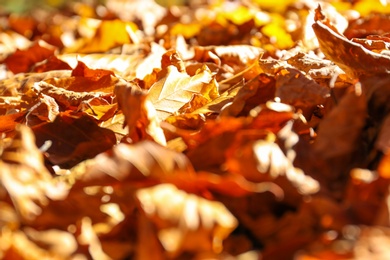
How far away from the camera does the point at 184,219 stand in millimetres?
808

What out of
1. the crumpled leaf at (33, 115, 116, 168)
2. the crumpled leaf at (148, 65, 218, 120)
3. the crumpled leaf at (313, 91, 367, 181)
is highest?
the crumpled leaf at (313, 91, 367, 181)

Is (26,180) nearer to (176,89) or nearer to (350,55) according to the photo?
(176,89)

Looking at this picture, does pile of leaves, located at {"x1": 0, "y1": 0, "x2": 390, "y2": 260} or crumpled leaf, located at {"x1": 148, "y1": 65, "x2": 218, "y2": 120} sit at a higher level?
pile of leaves, located at {"x1": 0, "y1": 0, "x2": 390, "y2": 260}

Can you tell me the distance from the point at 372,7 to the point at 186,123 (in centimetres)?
185

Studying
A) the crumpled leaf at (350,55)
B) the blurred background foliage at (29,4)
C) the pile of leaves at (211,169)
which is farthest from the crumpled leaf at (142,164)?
the blurred background foliage at (29,4)

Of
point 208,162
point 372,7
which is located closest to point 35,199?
point 208,162

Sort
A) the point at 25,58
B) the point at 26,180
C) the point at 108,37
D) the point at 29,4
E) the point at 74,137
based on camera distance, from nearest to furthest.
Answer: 1. the point at 26,180
2. the point at 74,137
3. the point at 25,58
4. the point at 108,37
5. the point at 29,4

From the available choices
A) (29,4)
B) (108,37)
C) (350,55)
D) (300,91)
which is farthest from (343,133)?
(29,4)

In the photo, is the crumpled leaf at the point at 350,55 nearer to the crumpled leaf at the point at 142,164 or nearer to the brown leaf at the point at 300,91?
the brown leaf at the point at 300,91

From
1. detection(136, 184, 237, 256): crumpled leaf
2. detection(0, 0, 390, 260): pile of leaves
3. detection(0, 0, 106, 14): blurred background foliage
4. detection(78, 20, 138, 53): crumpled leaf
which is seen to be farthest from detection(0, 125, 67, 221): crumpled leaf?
detection(0, 0, 106, 14): blurred background foliage

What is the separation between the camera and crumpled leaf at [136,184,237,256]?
80cm

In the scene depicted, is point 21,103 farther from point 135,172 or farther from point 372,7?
point 372,7

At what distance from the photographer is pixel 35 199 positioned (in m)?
0.91

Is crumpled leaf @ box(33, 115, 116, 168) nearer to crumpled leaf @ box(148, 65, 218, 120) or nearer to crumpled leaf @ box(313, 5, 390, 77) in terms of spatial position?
crumpled leaf @ box(148, 65, 218, 120)
